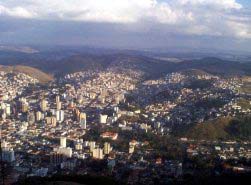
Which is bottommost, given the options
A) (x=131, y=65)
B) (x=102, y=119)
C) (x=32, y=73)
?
(x=102, y=119)

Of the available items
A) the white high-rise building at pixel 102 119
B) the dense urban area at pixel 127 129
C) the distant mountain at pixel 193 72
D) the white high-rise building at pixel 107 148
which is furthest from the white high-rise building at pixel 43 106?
the distant mountain at pixel 193 72

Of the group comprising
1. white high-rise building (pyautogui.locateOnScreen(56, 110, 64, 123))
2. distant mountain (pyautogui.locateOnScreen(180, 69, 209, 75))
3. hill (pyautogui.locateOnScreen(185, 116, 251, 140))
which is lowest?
white high-rise building (pyautogui.locateOnScreen(56, 110, 64, 123))

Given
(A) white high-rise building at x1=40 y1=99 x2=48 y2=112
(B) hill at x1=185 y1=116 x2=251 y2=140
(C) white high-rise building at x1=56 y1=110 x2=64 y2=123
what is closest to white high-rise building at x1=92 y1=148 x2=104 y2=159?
Result: (B) hill at x1=185 y1=116 x2=251 y2=140

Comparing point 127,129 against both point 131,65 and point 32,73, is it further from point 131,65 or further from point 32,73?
point 131,65

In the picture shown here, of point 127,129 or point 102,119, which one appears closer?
point 127,129

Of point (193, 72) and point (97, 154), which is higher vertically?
point (193, 72)

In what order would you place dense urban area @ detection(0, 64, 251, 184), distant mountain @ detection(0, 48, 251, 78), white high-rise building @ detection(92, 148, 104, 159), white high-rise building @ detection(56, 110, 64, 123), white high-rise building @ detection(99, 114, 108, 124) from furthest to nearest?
1. distant mountain @ detection(0, 48, 251, 78)
2. white high-rise building @ detection(56, 110, 64, 123)
3. white high-rise building @ detection(99, 114, 108, 124)
4. white high-rise building @ detection(92, 148, 104, 159)
5. dense urban area @ detection(0, 64, 251, 184)

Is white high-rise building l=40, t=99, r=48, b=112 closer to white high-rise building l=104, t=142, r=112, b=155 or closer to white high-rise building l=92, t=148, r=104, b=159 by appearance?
white high-rise building l=104, t=142, r=112, b=155

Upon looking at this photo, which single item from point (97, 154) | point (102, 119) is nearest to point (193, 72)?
point (102, 119)
